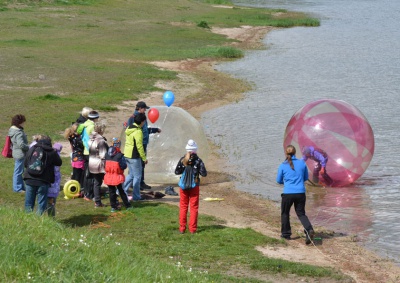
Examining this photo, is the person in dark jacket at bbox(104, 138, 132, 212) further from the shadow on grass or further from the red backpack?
the red backpack

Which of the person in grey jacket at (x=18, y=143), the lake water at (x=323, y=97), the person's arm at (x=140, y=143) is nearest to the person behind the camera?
the person in grey jacket at (x=18, y=143)

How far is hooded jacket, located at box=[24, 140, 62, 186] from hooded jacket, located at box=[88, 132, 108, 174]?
2010mm

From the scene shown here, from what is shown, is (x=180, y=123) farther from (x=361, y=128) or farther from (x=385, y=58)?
(x=385, y=58)

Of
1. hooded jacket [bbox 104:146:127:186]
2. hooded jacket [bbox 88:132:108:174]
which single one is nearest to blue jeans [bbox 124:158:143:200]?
hooded jacket [bbox 88:132:108:174]

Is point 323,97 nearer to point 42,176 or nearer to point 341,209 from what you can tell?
point 341,209

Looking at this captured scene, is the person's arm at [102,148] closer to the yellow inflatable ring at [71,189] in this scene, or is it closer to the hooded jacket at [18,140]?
the yellow inflatable ring at [71,189]

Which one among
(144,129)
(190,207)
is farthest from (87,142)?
(190,207)

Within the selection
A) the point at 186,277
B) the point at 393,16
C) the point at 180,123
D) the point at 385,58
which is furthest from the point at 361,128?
the point at 393,16

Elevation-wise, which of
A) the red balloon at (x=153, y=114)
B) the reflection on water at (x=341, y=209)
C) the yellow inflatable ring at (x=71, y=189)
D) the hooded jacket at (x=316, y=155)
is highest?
the red balloon at (x=153, y=114)

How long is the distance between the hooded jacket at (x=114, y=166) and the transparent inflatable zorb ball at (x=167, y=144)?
3.26 m

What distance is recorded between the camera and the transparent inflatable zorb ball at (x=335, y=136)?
16.3 m

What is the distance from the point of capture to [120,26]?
49156 mm

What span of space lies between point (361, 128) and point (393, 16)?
54.2 metres

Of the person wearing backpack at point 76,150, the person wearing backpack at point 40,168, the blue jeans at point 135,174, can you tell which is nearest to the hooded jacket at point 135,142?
the blue jeans at point 135,174
